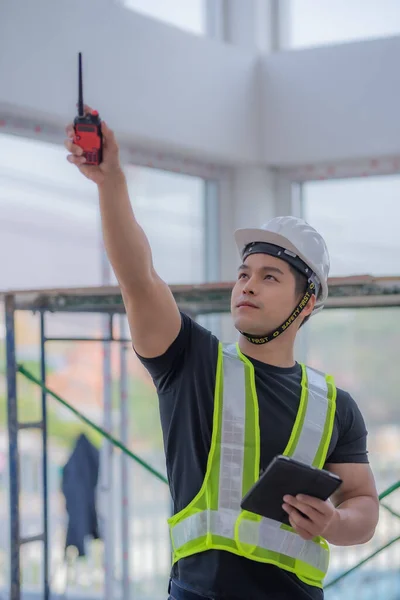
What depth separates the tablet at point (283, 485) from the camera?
1.30 m

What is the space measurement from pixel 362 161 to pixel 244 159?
25.9 inches

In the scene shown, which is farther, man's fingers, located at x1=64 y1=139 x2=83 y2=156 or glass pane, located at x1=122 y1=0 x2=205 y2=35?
glass pane, located at x1=122 y1=0 x2=205 y2=35

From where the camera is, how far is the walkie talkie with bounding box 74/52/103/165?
122 centimetres

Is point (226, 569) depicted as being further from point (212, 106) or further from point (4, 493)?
point (212, 106)

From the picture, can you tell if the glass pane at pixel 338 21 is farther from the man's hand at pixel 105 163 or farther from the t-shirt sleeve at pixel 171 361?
the man's hand at pixel 105 163

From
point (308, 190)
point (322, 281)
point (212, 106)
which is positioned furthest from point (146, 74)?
point (322, 281)

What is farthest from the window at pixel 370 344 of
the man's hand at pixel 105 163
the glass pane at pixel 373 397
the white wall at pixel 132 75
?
the man's hand at pixel 105 163

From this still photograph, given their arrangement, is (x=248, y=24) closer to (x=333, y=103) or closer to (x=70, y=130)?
(x=333, y=103)

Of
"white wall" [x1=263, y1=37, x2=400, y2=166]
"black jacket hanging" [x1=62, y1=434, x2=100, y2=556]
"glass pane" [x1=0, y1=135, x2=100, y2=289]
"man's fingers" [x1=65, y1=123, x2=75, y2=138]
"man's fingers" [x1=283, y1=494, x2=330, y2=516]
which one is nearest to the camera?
"man's fingers" [x1=65, y1=123, x2=75, y2=138]

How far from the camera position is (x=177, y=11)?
15.6 feet

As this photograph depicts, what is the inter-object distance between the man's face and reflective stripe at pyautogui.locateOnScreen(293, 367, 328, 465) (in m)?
0.15

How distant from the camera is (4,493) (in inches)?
153

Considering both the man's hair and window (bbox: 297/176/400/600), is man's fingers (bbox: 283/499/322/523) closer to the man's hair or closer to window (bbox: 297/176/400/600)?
the man's hair

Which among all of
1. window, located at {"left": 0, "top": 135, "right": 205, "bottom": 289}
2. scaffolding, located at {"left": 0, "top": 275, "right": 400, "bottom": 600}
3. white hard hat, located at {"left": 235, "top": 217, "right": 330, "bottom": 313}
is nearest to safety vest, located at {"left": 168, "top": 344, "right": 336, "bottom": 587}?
white hard hat, located at {"left": 235, "top": 217, "right": 330, "bottom": 313}
